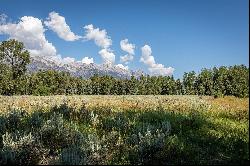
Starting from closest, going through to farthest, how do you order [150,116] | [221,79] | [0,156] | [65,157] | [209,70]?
[65,157], [0,156], [150,116], [221,79], [209,70]

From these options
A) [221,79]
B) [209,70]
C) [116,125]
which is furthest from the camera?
[209,70]

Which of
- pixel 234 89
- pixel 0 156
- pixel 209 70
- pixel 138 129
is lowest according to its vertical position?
pixel 0 156

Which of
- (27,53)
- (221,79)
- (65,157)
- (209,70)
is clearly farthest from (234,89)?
(65,157)

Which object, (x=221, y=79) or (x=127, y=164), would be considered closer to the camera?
(x=127, y=164)

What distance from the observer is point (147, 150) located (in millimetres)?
9625

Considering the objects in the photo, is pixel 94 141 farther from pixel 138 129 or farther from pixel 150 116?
pixel 150 116

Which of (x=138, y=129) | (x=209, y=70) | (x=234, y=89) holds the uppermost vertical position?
(x=209, y=70)

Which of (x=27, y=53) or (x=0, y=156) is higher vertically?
(x=27, y=53)

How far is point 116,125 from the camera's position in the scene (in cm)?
1325

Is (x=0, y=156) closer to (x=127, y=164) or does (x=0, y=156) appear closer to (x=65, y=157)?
(x=65, y=157)

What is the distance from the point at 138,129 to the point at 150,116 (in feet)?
13.5

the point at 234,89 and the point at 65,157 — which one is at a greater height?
the point at 234,89

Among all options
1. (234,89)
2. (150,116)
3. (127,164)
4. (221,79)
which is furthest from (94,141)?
(221,79)

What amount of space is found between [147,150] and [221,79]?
433 ft
